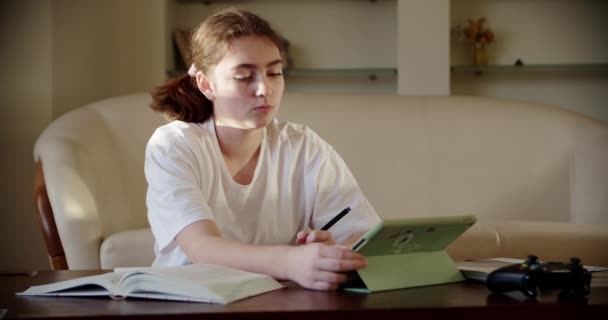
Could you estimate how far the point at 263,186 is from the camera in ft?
5.69

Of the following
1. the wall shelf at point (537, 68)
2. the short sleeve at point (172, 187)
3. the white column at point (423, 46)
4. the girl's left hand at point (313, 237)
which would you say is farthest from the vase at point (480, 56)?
the girl's left hand at point (313, 237)

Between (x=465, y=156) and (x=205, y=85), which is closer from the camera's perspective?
(x=205, y=85)

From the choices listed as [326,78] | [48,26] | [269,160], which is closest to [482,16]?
[326,78]

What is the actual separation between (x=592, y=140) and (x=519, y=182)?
316mm

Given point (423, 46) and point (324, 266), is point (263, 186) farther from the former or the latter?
point (423, 46)

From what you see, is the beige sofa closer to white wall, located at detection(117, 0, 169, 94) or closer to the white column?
the white column

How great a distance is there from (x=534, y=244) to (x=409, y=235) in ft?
4.72

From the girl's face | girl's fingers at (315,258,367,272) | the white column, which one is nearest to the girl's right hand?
girl's fingers at (315,258,367,272)

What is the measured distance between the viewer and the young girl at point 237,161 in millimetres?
1496

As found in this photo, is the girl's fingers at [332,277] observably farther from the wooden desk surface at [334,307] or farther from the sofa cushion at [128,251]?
the sofa cushion at [128,251]

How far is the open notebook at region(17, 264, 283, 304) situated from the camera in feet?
3.22

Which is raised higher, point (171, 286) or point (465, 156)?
point (171, 286)

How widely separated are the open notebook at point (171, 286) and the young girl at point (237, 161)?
1.00 ft

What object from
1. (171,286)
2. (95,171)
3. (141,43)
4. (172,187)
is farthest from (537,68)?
(171,286)
